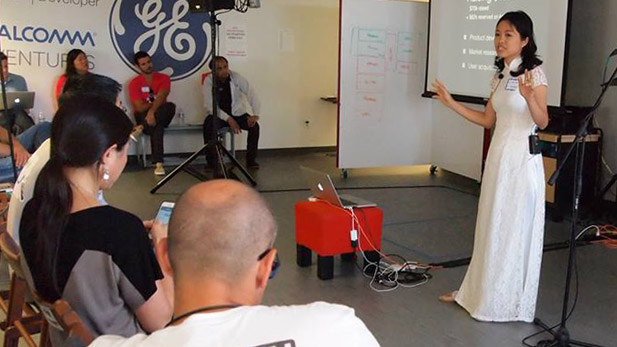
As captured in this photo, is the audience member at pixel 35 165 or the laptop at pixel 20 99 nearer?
the audience member at pixel 35 165

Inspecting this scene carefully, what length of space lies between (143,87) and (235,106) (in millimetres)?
1083

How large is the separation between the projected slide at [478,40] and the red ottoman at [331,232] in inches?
84.4

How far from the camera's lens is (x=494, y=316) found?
311 cm

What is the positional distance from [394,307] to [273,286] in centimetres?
73

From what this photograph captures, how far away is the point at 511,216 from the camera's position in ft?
9.91

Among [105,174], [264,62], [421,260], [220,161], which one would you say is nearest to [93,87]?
[105,174]

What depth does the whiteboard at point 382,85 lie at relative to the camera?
21.4 ft

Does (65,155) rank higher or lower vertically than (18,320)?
higher

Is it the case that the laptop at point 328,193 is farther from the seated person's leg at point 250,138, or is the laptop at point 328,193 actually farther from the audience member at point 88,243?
the seated person's leg at point 250,138

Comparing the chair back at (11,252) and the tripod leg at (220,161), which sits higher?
the chair back at (11,252)

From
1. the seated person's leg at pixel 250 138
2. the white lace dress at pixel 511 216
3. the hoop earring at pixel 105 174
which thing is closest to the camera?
the hoop earring at pixel 105 174

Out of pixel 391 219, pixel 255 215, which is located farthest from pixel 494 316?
pixel 255 215

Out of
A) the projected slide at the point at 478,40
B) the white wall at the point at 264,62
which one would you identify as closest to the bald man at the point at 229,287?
the projected slide at the point at 478,40

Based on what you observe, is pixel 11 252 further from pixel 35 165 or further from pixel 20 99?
pixel 20 99
